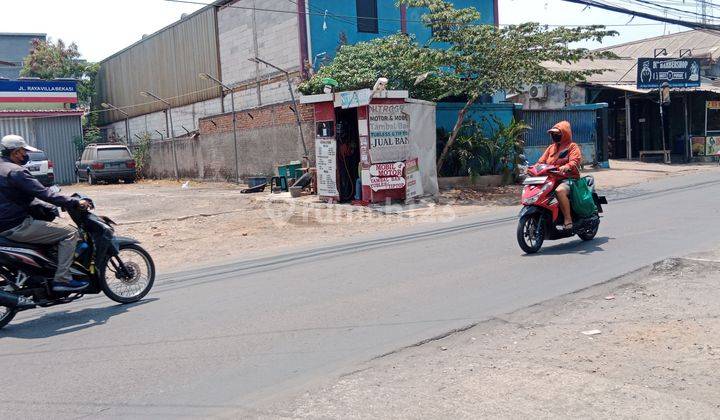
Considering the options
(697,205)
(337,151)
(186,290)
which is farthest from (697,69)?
(186,290)

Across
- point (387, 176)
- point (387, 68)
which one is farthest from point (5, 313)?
point (387, 68)

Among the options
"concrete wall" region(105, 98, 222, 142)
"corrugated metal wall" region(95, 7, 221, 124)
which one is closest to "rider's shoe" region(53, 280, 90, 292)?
"concrete wall" region(105, 98, 222, 142)

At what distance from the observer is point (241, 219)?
14.9 metres

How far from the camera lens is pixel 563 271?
807 centimetres

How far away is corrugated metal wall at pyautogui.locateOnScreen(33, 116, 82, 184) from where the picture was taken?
31.2 meters

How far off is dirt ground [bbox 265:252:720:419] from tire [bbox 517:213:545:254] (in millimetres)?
2571

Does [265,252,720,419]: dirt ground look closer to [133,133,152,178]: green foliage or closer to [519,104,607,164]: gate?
[519,104,607,164]: gate

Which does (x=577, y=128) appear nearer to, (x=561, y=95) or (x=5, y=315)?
(x=561, y=95)

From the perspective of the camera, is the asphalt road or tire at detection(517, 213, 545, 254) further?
tire at detection(517, 213, 545, 254)

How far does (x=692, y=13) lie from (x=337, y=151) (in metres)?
15.7

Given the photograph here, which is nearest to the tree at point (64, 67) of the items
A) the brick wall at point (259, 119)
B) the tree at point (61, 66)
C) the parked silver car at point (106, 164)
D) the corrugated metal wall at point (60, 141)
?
the tree at point (61, 66)

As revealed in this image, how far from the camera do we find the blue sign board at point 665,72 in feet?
92.1

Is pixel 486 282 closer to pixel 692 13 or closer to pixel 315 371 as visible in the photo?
pixel 315 371

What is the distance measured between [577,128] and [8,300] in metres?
22.5
